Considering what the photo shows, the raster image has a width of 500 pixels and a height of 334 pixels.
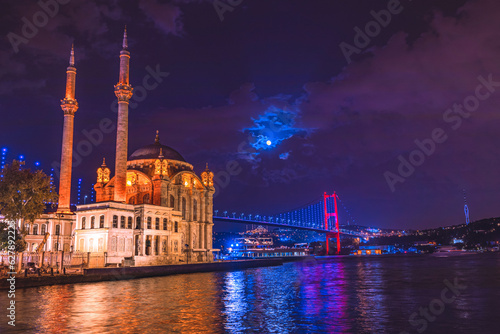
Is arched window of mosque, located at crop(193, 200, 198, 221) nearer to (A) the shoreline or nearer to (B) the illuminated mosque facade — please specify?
(B) the illuminated mosque facade

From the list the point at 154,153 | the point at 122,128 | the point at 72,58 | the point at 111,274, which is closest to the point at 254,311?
the point at 111,274

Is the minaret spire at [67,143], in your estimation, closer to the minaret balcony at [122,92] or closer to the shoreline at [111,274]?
the minaret balcony at [122,92]

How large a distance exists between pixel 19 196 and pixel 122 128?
1795 centimetres

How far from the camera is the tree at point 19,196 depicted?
119ft

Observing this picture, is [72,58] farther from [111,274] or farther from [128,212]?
[111,274]

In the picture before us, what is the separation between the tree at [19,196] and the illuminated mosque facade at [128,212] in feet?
40.5

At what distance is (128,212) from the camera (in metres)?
52.5

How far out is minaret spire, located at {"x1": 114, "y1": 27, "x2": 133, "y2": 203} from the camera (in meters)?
52.3

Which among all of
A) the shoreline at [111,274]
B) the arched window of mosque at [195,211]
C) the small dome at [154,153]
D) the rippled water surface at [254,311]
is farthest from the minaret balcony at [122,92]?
the rippled water surface at [254,311]

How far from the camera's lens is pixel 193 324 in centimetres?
1741

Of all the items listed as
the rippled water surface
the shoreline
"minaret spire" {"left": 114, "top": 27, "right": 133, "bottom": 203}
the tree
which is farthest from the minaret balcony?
the rippled water surface

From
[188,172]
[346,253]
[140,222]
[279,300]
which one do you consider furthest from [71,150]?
[346,253]

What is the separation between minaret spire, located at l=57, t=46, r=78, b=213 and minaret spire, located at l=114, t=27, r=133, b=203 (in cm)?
651

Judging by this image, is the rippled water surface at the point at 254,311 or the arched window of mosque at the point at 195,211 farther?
the arched window of mosque at the point at 195,211
